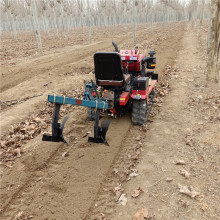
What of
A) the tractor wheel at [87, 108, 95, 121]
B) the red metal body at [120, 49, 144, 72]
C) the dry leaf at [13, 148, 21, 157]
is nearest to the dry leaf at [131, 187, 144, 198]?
the dry leaf at [13, 148, 21, 157]

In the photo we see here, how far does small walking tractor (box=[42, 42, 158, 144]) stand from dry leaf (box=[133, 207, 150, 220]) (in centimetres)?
132

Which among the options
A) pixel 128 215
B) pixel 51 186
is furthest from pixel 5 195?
pixel 128 215

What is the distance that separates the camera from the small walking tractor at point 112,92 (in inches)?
151

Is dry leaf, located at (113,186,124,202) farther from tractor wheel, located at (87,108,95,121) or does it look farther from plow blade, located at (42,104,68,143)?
tractor wheel, located at (87,108,95,121)

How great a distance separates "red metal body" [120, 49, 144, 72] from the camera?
19.0 feet

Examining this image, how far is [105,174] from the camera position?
3746 millimetres

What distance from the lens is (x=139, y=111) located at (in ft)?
17.3

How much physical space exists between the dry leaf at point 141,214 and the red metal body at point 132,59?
3.78 metres

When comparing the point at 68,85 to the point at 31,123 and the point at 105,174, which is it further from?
the point at 105,174

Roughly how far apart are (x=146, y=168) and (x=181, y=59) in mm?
9987

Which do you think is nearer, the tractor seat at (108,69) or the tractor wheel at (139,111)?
the tractor seat at (108,69)

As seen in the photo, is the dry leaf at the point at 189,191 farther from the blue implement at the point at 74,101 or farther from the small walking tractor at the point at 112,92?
the blue implement at the point at 74,101

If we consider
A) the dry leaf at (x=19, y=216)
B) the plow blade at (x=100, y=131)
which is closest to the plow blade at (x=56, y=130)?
the plow blade at (x=100, y=131)

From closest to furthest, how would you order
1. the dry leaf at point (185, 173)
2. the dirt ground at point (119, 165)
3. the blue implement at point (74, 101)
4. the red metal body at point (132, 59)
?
the dirt ground at point (119, 165) < the dry leaf at point (185, 173) < the blue implement at point (74, 101) < the red metal body at point (132, 59)
